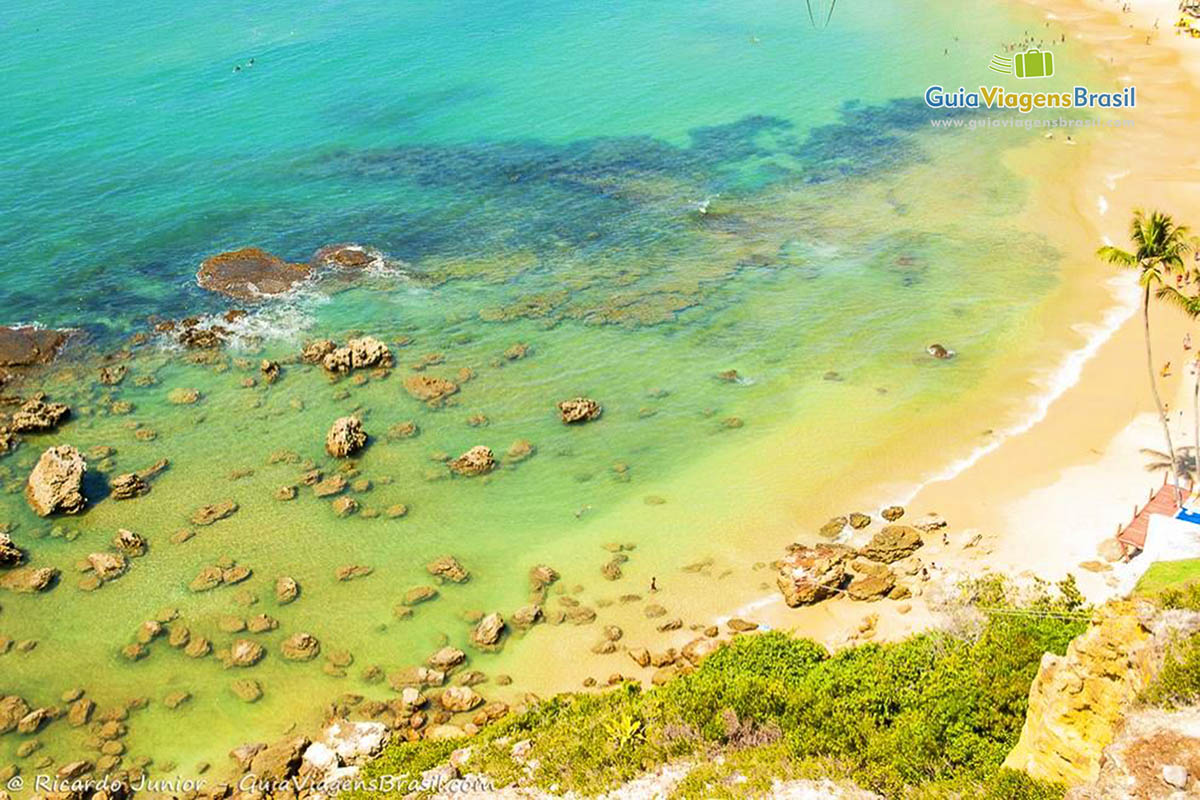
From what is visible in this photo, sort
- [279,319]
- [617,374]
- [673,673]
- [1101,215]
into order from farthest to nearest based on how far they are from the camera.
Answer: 1. [1101,215]
2. [279,319]
3. [617,374]
4. [673,673]

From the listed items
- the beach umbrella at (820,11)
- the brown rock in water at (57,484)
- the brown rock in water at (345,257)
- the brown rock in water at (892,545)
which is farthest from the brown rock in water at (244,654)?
the beach umbrella at (820,11)

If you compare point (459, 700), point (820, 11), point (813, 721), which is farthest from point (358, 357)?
point (820, 11)

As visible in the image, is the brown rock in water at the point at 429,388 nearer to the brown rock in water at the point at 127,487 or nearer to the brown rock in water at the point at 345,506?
the brown rock in water at the point at 345,506

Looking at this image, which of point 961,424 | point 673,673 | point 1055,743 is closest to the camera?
point 1055,743

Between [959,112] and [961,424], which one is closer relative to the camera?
[961,424]

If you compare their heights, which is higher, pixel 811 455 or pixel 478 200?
pixel 478 200

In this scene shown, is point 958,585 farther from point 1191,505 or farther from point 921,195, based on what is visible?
point 921,195

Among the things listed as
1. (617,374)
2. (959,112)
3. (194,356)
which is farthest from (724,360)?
(959,112)
